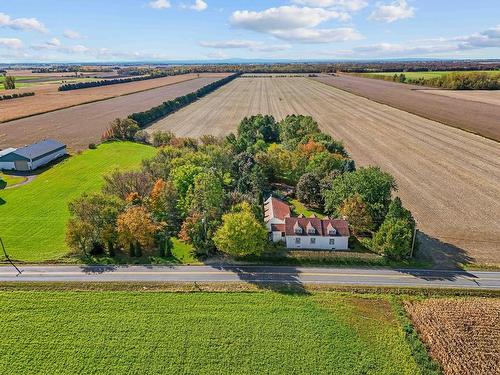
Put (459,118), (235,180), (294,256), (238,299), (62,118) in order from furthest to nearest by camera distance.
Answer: (62,118) → (459,118) → (235,180) → (294,256) → (238,299)

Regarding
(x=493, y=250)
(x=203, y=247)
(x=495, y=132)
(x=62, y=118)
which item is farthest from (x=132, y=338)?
(x=62, y=118)

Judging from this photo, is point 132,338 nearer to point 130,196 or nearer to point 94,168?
point 130,196

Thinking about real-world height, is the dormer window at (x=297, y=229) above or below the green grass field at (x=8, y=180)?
above

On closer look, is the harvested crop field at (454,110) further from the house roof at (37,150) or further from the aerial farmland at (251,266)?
the house roof at (37,150)

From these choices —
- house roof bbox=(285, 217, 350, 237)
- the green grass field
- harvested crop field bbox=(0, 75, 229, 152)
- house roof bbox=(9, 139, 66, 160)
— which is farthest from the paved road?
harvested crop field bbox=(0, 75, 229, 152)

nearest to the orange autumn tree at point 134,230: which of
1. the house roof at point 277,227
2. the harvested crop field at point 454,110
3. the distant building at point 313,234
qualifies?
the house roof at point 277,227

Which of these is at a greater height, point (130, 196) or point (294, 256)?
point (130, 196)

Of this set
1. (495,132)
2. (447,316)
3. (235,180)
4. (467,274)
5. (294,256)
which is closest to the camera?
(447,316)
